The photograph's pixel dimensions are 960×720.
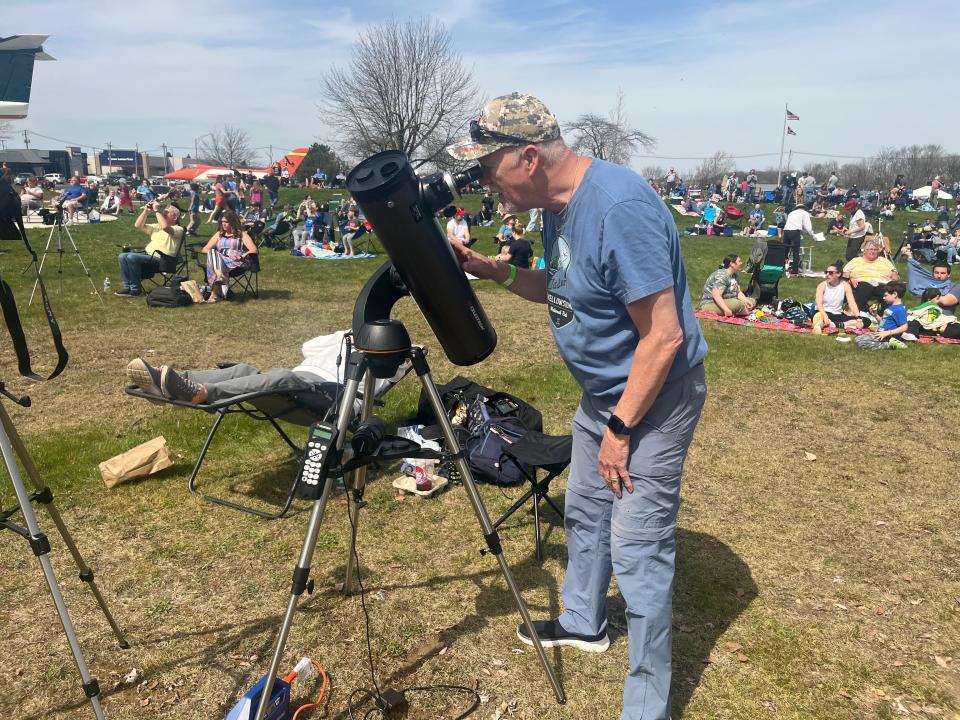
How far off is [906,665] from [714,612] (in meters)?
0.82

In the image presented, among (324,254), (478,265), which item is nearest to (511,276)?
(478,265)

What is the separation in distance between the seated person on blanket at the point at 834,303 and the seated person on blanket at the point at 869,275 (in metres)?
0.71

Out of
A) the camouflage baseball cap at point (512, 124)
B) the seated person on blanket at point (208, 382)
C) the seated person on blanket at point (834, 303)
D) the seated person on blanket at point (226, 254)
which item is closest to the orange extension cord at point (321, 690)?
the seated person on blanket at point (208, 382)

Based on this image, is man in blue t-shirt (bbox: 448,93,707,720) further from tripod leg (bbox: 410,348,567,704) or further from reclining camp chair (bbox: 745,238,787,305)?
reclining camp chair (bbox: 745,238,787,305)

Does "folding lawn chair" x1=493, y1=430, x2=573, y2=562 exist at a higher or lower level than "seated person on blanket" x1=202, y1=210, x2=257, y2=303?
lower

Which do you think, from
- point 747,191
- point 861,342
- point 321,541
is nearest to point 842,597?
point 321,541

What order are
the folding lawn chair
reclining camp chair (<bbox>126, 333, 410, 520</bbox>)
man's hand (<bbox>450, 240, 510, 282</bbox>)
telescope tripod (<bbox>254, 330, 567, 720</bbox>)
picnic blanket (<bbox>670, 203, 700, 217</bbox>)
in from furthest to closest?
picnic blanket (<bbox>670, 203, 700, 217</bbox>), reclining camp chair (<bbox>126, 333, 410, 520</bbox>), the folding lawn chair, man's hand (<bbox>450, 240, 510, 282</bbox>), telescope tripod (<bbox>254, 330, 567, 720</bbox>)

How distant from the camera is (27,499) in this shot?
221 centimetres

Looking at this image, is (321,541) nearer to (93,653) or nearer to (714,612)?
(93,653)

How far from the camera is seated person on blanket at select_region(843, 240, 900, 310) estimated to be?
10367 mm

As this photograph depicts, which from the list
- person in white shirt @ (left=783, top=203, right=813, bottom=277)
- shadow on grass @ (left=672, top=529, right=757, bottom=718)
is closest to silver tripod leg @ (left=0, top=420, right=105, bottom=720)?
shadow on grass @ (left=672, top=529, right=757, bottom=718)

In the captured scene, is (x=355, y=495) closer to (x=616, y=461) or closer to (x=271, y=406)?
(x=616, y=461)

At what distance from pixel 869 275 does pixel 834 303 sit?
5.71ft

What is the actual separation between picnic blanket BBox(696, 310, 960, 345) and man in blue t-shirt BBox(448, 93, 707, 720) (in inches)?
323
